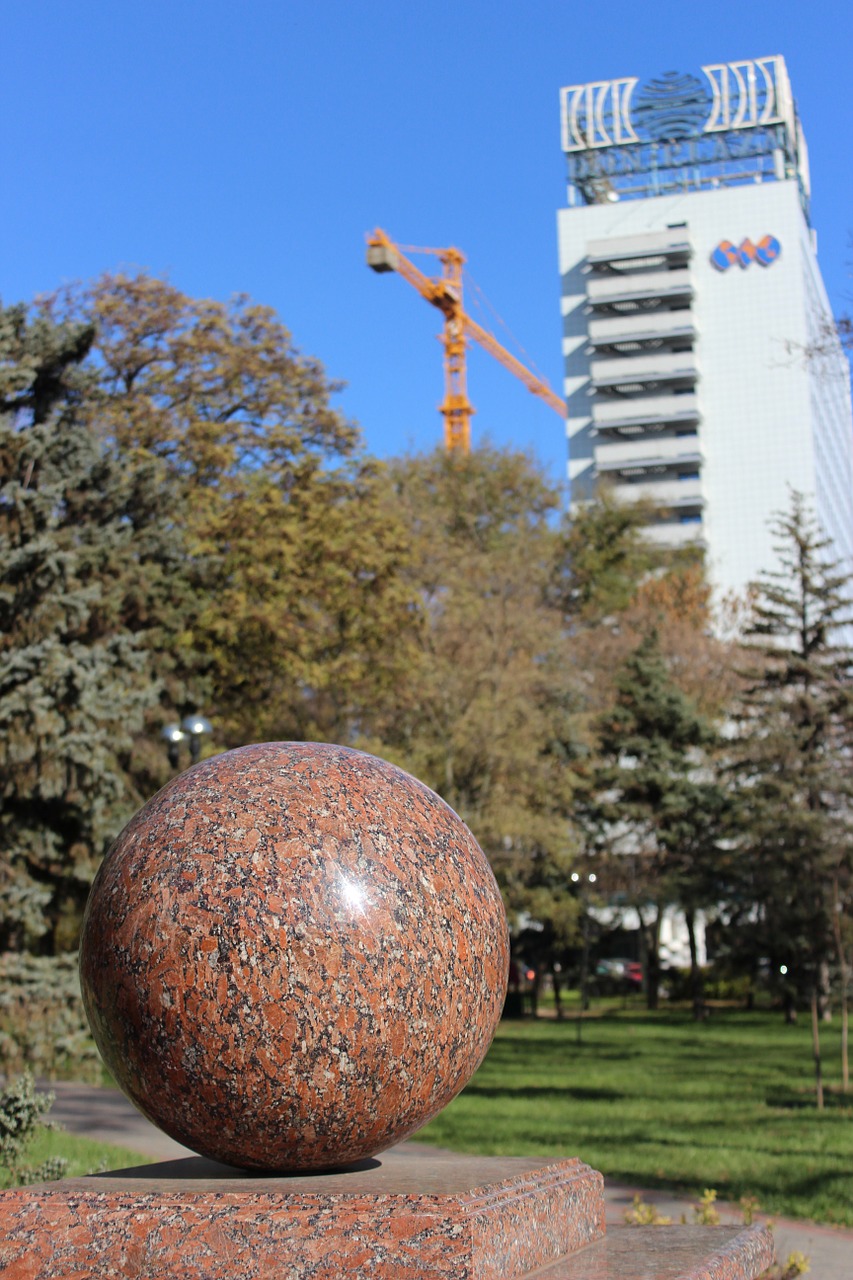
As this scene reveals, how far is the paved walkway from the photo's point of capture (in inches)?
355

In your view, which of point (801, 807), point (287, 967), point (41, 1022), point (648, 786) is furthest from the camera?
point (648, 786)

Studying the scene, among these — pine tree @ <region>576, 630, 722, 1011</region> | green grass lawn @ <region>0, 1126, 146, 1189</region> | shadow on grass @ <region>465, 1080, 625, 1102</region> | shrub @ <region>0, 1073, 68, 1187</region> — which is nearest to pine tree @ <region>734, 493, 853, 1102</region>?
shadow on grass @ <region>465, 1080, 625, 1102</region>

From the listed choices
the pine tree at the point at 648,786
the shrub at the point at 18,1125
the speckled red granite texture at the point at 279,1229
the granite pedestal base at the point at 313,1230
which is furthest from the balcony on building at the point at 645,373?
the speckled red granite texture at the point at 279,1229

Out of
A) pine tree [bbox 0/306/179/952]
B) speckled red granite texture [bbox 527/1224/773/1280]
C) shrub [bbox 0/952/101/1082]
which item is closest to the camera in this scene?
speckled red granite texture [bbox 527/1224/773/1280]

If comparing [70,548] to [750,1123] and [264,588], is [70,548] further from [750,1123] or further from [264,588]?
[750,1123]

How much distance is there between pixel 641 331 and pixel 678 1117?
97.0 meters

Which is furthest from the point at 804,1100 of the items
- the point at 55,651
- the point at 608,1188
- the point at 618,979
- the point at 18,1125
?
the point at 618,979

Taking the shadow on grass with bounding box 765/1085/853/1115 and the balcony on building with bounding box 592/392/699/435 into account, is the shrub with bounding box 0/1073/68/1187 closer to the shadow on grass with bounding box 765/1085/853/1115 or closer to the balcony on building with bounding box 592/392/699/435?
the shadow on grass with bounding box 765/1085/853/1115

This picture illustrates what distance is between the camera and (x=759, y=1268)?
5.95 meters

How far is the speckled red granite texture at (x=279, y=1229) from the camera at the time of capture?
184 inches

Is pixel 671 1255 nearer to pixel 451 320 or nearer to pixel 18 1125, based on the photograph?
pixel 18 1125

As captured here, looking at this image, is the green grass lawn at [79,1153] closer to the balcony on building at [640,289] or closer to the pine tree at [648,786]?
the pine tree at [648,786]

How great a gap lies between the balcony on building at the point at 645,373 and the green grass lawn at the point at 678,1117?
A: 8289cm

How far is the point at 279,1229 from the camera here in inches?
187
